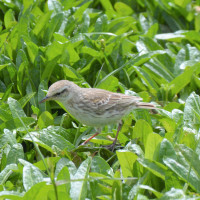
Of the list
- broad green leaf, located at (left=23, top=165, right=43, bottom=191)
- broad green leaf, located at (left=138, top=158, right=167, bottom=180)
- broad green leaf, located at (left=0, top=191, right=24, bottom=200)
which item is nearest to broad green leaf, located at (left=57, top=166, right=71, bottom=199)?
broad green leaf, located at (left=23, top=165, right=43, bottom=191)

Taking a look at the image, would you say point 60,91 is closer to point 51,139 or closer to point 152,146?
point 51,139

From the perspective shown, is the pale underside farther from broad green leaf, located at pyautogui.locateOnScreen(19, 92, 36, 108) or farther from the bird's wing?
broad green leaf, located at pyautogui.locateOnScreen(19, 92, 36, 108)

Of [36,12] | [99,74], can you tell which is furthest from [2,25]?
[99,74]

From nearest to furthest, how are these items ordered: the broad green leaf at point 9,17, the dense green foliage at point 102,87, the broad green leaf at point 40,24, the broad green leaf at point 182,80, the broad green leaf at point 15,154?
the dense green foliage at point 102,87 → the broad green leaf at point 15,154 → the broad green leaf at point 182,80 → the broad green leaf at point 40,24 → the broad green leaf at point 9,17

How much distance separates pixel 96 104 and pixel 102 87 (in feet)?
2.18

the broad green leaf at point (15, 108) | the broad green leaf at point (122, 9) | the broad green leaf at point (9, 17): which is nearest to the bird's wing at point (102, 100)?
the broad green leaf at point (15, 108)

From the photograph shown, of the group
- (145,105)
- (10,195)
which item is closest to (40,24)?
(145,105)

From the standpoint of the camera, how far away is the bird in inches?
228

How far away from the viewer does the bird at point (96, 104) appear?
5.79 meters

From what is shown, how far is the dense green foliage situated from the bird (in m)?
0.17

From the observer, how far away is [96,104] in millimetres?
5910

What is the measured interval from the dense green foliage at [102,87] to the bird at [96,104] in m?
0.17

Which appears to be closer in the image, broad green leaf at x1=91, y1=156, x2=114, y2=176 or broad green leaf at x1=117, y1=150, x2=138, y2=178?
broad green leaf at x1=117, y1=150, x2=138, y2=178

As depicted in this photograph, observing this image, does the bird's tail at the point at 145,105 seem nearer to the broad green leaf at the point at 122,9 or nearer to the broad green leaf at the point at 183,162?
the broad green leaf at the point at 183,162
